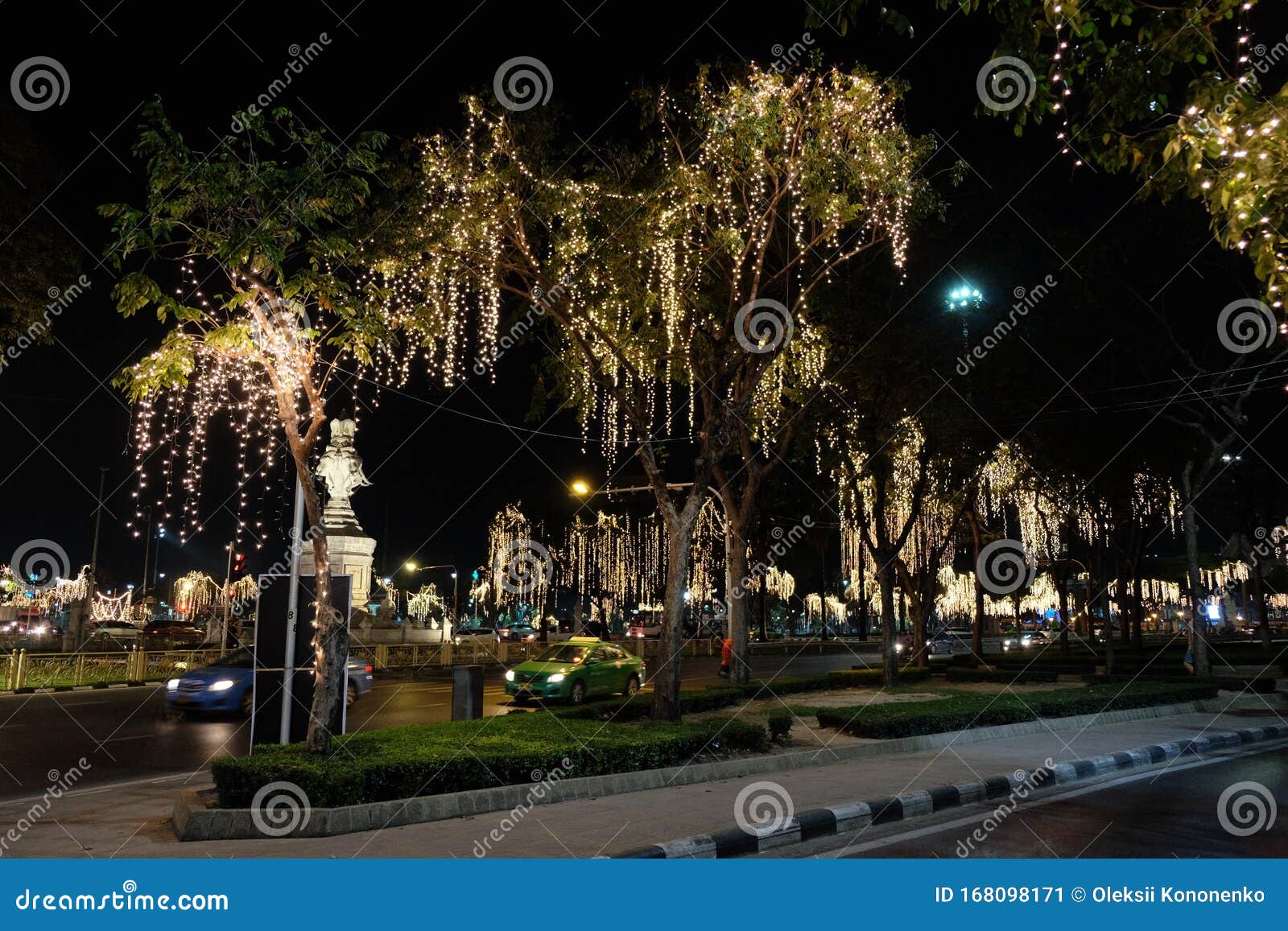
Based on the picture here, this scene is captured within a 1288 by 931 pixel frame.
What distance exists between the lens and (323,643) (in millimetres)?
9602

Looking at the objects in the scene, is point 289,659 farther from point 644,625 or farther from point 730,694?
point 644,625

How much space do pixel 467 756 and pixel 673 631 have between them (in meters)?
5.14

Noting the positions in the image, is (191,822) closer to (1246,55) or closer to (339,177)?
(339,177)

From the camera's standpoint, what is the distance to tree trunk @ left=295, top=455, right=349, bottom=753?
9.34m

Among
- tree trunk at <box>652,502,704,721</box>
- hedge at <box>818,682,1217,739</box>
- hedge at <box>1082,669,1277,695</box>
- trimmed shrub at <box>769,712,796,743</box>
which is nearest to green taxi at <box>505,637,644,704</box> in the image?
tree trunk at <box>652,502,704,721</box>

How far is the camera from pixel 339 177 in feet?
33.3

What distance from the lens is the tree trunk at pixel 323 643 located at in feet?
30.7

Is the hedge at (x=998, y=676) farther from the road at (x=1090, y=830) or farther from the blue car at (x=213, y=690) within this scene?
the blue car at (x=213, y=690)

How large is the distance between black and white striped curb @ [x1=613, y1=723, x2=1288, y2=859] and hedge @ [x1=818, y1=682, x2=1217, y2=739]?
2308 mm

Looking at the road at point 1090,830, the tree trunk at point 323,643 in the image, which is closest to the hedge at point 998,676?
Result: the road at point 1090,830

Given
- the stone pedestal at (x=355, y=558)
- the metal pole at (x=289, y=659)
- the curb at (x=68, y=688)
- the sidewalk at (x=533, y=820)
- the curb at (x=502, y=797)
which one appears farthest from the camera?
the stone pedestal at (x=355, y=558)

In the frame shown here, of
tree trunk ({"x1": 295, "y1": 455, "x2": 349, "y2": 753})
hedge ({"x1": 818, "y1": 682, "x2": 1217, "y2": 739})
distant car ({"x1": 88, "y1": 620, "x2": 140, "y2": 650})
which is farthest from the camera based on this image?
distant car ({"x1": 88, "y1": 620, "x2": 140, "y2": 650})

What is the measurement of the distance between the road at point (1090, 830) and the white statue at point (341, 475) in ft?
77.5

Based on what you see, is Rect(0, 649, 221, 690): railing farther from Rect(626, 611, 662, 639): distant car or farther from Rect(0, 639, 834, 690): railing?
Rect(626, 611, 662, 639): distant car
